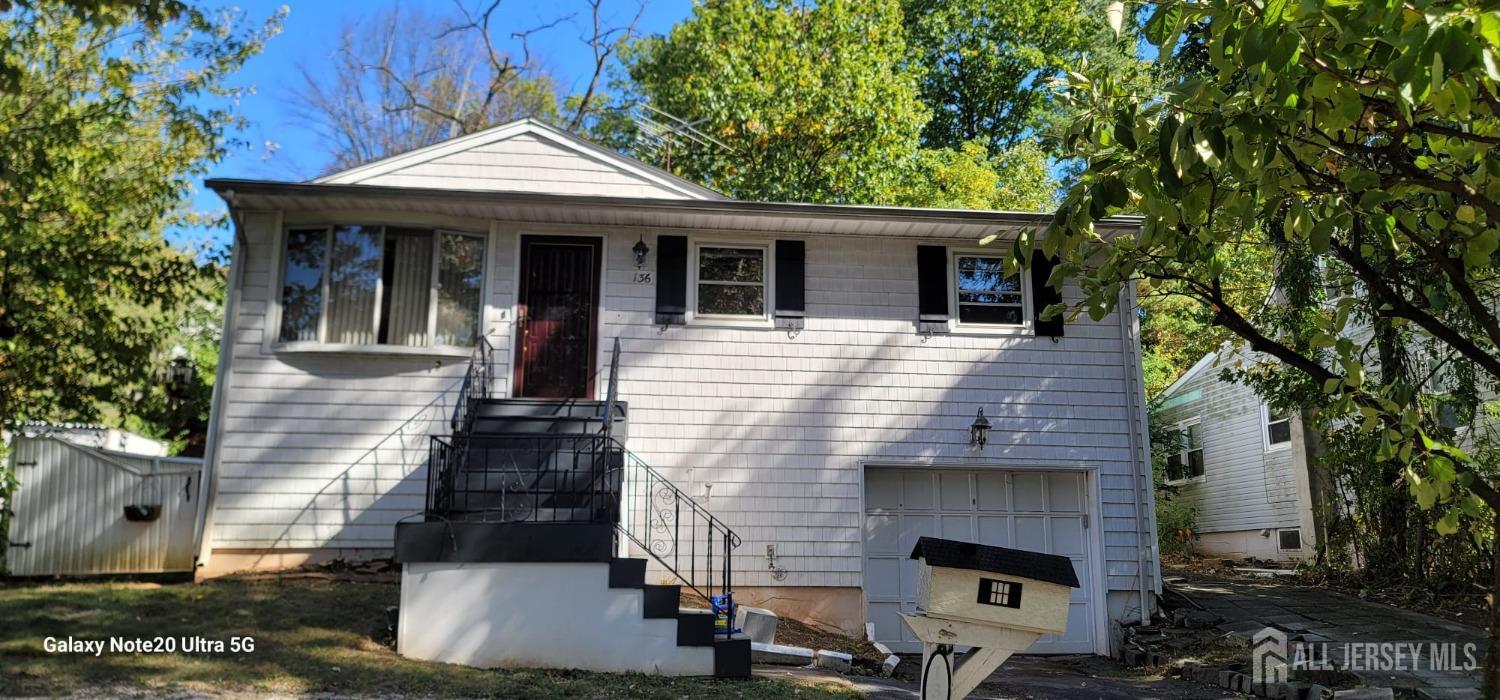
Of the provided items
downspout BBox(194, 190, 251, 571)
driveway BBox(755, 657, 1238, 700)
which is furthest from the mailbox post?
downspout BBox(194, 190, 251, 571)

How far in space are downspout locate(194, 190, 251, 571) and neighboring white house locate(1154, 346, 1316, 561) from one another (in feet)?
45.4

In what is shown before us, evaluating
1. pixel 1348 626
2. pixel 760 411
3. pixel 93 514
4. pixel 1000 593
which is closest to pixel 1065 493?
pixel 1348 626

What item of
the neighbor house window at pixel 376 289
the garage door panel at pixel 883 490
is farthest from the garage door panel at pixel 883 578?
the neighbor house window at pixel 376 289

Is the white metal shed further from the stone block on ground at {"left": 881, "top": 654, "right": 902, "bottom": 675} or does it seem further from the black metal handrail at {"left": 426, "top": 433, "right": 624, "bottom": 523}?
the stone block on ground at {"left": 881, "top": 654, "right": 902, "bottom": 675}

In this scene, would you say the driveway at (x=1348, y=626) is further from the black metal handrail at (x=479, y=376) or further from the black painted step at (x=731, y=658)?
the black metal handrail at (x=479, y=376)

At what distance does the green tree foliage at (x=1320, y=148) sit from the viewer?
10.3 feet

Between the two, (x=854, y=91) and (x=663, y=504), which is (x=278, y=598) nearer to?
(x=663, y=504)

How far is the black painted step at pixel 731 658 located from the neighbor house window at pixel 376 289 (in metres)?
4.84

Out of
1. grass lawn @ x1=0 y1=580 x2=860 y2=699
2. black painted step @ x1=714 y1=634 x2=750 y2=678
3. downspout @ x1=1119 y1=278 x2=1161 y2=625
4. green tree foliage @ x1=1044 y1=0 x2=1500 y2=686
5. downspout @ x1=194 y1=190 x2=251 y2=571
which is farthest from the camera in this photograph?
downspout @ x1=1119 y1=278 x2=1161 y2=625

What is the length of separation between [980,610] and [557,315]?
7.79 metres

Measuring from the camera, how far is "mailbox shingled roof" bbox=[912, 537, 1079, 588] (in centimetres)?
418

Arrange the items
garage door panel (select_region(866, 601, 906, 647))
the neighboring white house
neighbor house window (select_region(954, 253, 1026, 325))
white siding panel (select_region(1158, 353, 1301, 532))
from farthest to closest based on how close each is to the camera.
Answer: white siding panel (select_region(1158, 353, 1301, 532))
the neighboring white house
neighbor house window (select_region(954, 253, 1026, 325))
garage door panel (select_region(866, 601, 906, 647))

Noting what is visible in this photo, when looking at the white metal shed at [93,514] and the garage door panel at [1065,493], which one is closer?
the white metal shed at [93,514]

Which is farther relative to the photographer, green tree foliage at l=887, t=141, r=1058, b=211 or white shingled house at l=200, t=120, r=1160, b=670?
green tree foliage at l=887, t=141, r=1058, b=211
